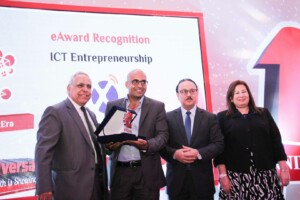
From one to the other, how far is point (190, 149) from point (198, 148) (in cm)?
12

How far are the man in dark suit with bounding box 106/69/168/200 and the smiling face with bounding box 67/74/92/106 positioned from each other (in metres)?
0.29

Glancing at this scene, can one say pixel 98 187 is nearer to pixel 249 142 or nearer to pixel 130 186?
pixel 130 186

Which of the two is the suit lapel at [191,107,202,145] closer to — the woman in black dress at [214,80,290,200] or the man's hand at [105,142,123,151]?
the woman in black dress at [214,80,290,200]

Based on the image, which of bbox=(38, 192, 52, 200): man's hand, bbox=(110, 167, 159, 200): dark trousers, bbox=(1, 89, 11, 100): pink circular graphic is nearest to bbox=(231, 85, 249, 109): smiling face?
bbox=(110, 167, 159, 200): dark trousers

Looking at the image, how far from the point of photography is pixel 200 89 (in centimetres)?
368

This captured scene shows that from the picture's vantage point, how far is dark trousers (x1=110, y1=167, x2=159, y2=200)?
8.26ft

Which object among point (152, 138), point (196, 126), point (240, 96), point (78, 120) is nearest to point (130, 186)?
point (152, 138)

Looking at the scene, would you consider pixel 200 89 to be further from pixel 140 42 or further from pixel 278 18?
pixel 278 18

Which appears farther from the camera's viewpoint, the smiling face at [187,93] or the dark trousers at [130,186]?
the smiling face at [187,93]

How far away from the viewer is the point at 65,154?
229cm

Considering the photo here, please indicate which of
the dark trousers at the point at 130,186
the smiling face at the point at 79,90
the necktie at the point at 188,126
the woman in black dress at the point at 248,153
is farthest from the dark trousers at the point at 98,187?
the woman in black dress at the point at 248,153

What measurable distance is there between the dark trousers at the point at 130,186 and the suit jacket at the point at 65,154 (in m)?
0.28

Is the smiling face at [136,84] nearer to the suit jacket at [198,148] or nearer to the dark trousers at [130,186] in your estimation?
the suit jacket at [198,148]

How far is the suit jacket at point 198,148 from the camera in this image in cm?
270
